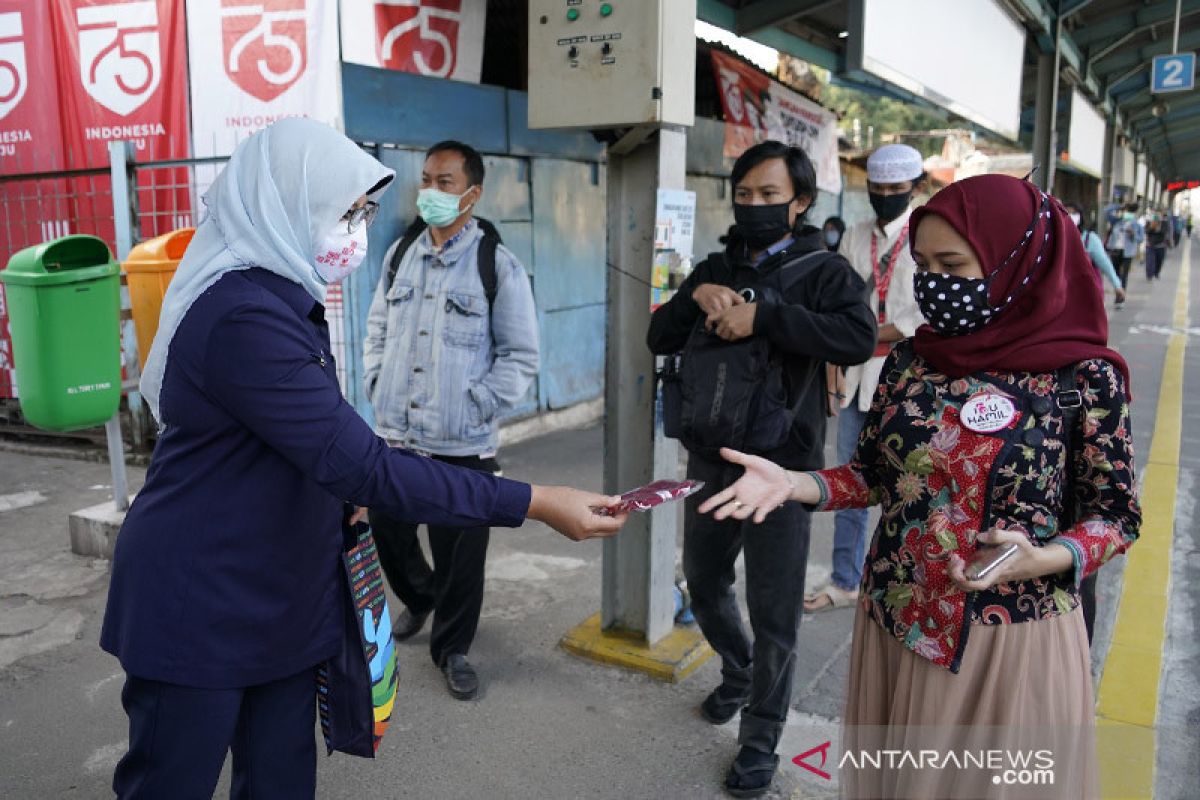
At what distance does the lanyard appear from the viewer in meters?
4.07

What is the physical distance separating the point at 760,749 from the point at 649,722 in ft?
1.69

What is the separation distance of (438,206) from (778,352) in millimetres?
1336

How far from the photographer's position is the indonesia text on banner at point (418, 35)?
5629 mm

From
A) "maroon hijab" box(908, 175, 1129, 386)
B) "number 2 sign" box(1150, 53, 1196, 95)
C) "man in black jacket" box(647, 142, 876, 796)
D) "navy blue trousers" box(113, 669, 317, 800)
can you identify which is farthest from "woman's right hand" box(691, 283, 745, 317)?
"number 2 sign" box(1150, 53, 1196, 95)

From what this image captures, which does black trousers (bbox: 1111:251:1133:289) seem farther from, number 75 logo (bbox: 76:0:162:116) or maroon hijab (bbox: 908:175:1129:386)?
maroon hijab (bbox: 908:175:1129:386)

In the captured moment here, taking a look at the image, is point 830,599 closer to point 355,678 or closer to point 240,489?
point 355,678

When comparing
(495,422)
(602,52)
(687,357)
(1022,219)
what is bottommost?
(495,422)

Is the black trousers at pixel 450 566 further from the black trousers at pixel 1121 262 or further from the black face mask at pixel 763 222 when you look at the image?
the black trousers at pixel 1121 262

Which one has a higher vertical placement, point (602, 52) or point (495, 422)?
point (602, 52)

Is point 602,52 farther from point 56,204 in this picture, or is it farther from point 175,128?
point 56,204

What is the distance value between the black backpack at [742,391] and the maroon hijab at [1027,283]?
99cm

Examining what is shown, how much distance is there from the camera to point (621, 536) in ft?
12.3

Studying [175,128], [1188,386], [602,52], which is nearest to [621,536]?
[602,52]

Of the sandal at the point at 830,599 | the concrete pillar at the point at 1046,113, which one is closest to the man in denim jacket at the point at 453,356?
the sandal at the point at 830,599
